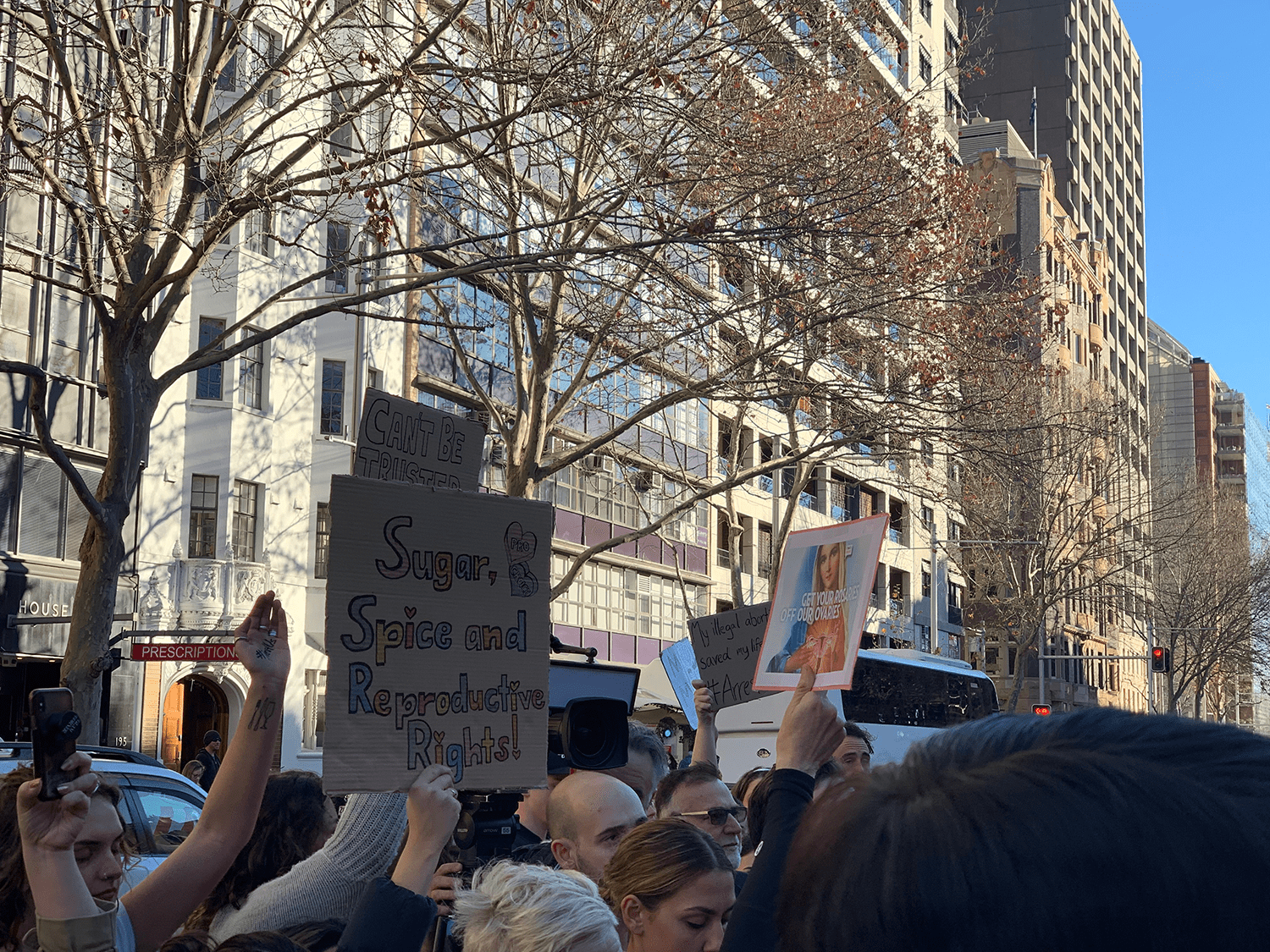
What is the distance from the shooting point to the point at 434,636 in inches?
158

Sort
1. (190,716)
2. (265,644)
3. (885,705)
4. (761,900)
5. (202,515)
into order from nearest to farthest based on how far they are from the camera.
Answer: (761,900)
(265,644)
(885,705)
(202,515)
(190,716)

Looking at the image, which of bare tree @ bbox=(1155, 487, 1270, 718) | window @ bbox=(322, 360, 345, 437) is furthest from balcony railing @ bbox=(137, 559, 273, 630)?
bare tree @ bbox=(1155, 487, 1270, 718)

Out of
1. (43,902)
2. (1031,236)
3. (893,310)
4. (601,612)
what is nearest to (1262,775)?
(43,902)

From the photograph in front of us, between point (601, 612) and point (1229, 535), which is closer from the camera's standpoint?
point (601, 612)

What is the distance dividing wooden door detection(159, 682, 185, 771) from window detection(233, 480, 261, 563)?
109 inches

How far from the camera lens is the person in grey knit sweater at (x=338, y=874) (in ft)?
Result: 12.1

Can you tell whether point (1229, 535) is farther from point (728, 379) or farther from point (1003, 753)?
point (1003, 753)

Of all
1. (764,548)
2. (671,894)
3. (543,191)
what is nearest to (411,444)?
(671,894)

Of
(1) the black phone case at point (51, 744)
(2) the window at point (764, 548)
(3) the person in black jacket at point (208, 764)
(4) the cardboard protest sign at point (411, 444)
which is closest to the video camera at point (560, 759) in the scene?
(4) the cardboard protest sign at point (411, 444)

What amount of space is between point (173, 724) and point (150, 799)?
63.1 ft

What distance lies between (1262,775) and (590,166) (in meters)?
16.2

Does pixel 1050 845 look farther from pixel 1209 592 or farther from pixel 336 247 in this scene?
pixel 1209 592

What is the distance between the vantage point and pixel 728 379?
16.0m

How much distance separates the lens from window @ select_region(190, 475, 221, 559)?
26.2 m
